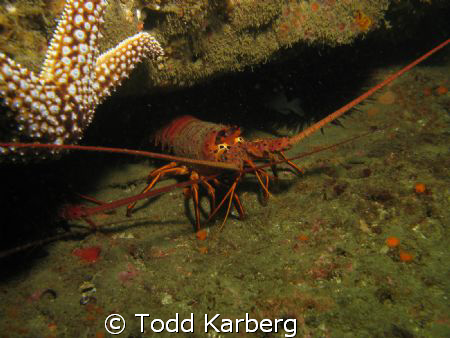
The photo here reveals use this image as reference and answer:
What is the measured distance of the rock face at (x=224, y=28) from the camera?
2871mm

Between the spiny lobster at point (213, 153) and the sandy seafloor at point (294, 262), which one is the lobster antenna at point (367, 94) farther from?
the sandy seafloor at point (294, 262)

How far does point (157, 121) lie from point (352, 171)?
10.7ft

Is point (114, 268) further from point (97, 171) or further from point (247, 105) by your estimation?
point (247, 105)

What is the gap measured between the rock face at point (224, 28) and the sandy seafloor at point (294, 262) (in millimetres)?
1530

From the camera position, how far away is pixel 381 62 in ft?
18.2

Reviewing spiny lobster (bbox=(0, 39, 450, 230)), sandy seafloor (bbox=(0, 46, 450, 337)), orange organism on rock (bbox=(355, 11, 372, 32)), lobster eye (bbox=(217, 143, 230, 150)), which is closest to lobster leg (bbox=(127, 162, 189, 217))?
spiny lobster (bbox=(0, 39, 450, 230))

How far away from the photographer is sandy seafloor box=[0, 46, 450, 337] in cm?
225

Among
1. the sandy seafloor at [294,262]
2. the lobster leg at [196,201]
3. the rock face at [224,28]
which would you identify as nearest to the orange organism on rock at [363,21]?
the rock face at [224,28]

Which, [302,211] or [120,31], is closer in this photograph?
[120,31]

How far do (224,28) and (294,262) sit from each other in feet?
8.37

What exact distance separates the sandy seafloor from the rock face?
60.2 inches

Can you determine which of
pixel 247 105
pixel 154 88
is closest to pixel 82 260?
pixel 154 88

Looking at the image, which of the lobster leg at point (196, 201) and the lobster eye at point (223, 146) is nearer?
the lobster leg at point (196, 201)

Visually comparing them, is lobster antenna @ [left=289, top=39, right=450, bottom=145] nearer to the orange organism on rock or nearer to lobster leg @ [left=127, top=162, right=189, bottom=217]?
the orange organism on rock
